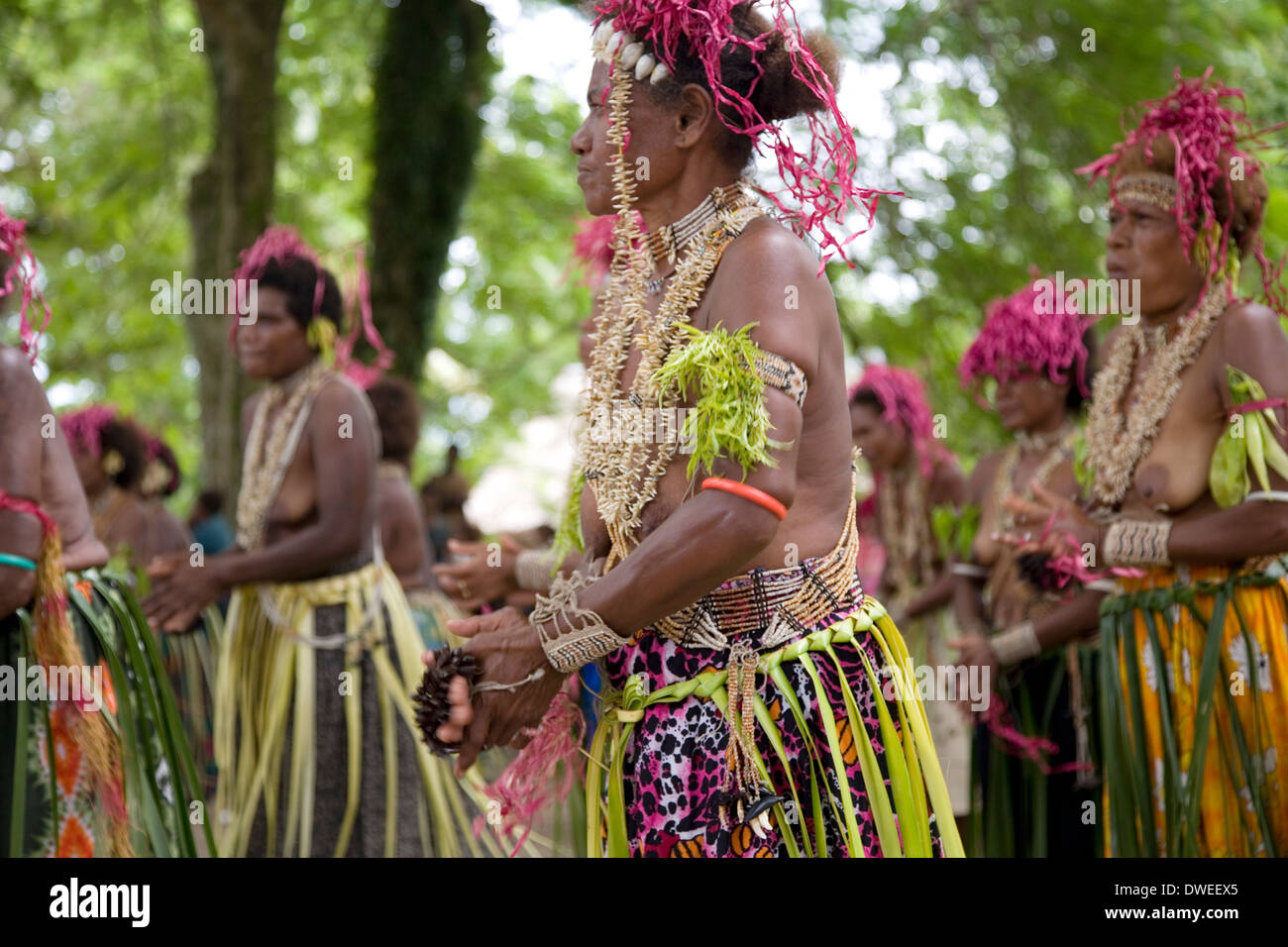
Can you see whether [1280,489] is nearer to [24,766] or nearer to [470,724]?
[470,724]

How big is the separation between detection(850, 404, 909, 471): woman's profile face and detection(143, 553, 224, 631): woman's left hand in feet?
10.7

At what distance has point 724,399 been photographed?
219 cm

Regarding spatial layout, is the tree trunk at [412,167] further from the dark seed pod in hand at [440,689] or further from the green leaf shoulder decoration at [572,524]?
the dark seed pod in hand at [440,689]

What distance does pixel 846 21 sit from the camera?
838 cm

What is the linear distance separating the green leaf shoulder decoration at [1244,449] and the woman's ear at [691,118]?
5.64 feet

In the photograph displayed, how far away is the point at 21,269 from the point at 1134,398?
9.64ft

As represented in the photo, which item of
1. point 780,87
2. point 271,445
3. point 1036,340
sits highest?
point 1036,340

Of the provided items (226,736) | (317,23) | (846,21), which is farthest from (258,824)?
(317,23)

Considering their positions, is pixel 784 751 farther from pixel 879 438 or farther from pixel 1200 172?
pixel 879 438

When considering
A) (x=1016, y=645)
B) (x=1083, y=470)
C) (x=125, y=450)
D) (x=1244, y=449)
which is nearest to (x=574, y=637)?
(x=1244, y=449)

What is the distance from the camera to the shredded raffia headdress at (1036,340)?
5.28 meters

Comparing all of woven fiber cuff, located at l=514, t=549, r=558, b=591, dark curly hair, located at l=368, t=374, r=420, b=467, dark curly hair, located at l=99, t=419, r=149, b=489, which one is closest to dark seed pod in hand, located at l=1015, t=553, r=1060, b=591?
woven fiber cuff, located at l=514, t=549, r=558, b=591

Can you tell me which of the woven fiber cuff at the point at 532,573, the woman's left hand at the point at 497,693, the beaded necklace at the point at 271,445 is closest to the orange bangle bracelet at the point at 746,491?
the woman's left hand at the point at 497,693

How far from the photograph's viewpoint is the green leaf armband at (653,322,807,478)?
2.16 m
